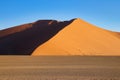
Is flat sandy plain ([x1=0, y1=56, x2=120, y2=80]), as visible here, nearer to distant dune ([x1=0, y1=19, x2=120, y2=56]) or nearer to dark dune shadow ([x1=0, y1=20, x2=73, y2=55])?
distant dune ([x1=0, y1=19, x2=120, y2=56])

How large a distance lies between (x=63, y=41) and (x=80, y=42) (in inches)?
183

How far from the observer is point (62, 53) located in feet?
197

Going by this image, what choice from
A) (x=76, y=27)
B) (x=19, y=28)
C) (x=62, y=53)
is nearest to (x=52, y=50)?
(x=62, y=53)

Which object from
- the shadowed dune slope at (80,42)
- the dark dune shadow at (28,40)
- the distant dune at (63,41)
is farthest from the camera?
the dark dune shadow at (28,40)

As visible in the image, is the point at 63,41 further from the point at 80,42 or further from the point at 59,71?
the point at 59,71

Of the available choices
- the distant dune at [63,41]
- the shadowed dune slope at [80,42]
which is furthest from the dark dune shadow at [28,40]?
the shadowed dune slope at [80,42]

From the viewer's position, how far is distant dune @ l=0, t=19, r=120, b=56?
202 feet

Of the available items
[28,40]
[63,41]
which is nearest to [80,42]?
[63,41]

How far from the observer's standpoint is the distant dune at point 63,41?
61.6 m

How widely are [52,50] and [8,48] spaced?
40.5 ft

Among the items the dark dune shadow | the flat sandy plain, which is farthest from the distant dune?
the flat sandy plain

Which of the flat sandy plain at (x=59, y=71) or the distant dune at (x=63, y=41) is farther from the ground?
the flat sandy plain at (x=59, y=71)

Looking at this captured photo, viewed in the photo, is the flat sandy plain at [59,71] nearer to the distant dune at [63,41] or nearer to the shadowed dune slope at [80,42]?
the shadowed dune slope at [80,42]

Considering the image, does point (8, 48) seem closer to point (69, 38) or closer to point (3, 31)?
point (69, 38)
